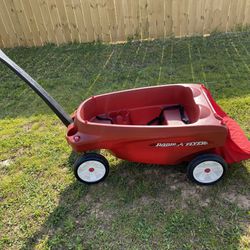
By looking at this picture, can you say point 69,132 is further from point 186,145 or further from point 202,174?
point 202,174

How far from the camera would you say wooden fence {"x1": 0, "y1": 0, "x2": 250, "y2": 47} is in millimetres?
5137

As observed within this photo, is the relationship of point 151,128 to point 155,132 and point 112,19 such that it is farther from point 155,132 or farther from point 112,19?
point 112,19

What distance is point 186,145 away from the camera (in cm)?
224

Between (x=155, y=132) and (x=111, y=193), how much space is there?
657 mm

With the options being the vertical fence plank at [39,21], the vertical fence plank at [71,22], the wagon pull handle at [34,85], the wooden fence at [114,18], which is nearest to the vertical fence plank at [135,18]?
the wooden fence at [114,18]

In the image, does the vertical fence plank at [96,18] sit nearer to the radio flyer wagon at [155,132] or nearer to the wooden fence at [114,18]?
the wooden fence at [114,18]

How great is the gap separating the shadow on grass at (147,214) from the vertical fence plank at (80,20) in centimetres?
362

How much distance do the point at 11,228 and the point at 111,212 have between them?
2.49 feet

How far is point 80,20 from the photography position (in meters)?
5.44

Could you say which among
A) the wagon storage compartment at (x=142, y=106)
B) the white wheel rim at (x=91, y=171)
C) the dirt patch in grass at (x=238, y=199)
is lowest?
the dirt patch in grass at (x=238, y=199)

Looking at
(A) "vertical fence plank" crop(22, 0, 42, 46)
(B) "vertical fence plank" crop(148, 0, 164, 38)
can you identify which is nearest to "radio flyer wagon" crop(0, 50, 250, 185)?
(B) "vertical fence plank" crop(148, 0, 164, 38)

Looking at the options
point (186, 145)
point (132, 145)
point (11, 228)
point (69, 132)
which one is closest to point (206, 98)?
point (186, 145)

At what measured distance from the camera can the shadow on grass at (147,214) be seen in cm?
209

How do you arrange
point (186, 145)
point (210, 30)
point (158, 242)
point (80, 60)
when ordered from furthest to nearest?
point (210, 30)
point (80, 60)
point (186, 145)
point (158, 242)
